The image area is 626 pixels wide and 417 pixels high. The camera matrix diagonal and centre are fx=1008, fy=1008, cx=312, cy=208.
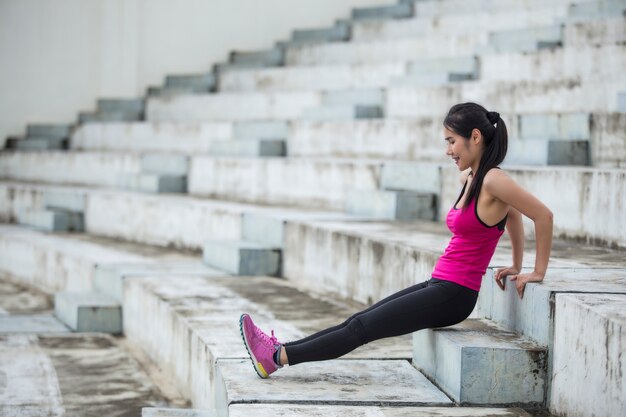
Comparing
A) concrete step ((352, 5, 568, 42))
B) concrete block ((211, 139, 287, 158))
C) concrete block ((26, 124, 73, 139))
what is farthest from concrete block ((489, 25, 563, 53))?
concrete block ((26, 124, 73, 139))

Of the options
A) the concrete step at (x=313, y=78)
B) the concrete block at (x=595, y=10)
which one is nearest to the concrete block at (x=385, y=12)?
the concrete step at (x=313, y=78)

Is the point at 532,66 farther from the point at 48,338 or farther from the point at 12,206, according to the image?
the point at 12,206

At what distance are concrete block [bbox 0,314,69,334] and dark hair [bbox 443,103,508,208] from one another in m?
2.84

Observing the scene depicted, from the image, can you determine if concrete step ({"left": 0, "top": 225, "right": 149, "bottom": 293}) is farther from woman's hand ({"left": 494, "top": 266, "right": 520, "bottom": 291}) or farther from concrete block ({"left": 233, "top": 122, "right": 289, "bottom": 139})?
woman's hand ({"left": 494, "top": 266, "right": 520, "bottom": 291})

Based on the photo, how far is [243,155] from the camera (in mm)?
7250

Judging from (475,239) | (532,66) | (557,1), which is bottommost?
(475,239)

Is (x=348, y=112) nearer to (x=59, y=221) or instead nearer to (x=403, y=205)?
(x=403, y=205)

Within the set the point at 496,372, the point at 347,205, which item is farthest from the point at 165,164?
the point at 496,372

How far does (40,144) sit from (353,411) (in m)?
7.12

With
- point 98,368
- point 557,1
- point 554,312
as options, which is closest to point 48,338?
point 98,368

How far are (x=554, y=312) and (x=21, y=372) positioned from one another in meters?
2.40

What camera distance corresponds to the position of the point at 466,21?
26.5 feet

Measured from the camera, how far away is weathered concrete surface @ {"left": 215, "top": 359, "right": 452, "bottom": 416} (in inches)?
110

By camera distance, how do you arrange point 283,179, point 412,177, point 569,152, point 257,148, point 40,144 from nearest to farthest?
point 569,152, point 412,177, point 283,179, point 257,148, point 40,144
